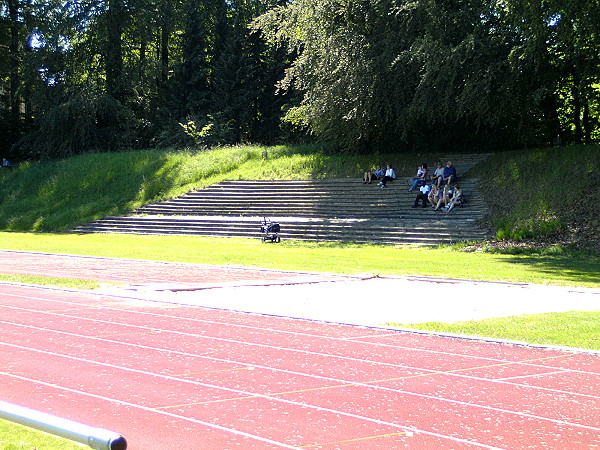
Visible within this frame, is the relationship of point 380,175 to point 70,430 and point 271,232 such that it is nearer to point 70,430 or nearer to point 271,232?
point 271,232

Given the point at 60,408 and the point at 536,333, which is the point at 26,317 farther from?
the point at 536,333

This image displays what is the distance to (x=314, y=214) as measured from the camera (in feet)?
106

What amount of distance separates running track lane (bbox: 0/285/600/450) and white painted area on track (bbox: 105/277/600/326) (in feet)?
4.01

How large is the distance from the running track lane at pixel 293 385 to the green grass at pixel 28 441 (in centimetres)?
49

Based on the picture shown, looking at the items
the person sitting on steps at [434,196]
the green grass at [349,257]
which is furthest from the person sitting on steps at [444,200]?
the green grass at [349,257]

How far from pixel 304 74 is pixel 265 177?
234 inches

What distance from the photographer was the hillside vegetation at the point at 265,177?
1014 inches

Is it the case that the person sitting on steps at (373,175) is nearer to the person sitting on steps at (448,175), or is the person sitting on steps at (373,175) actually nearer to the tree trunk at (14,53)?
the person sitting on steps at (448,175)

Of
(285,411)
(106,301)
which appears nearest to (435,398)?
(285,411)

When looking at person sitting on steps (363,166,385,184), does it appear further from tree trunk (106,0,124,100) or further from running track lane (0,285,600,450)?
tree trunk (106,0,124,100)

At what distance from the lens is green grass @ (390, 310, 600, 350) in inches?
391

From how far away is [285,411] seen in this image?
676 centimetres

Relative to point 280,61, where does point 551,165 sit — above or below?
below

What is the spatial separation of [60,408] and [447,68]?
24.0 m
